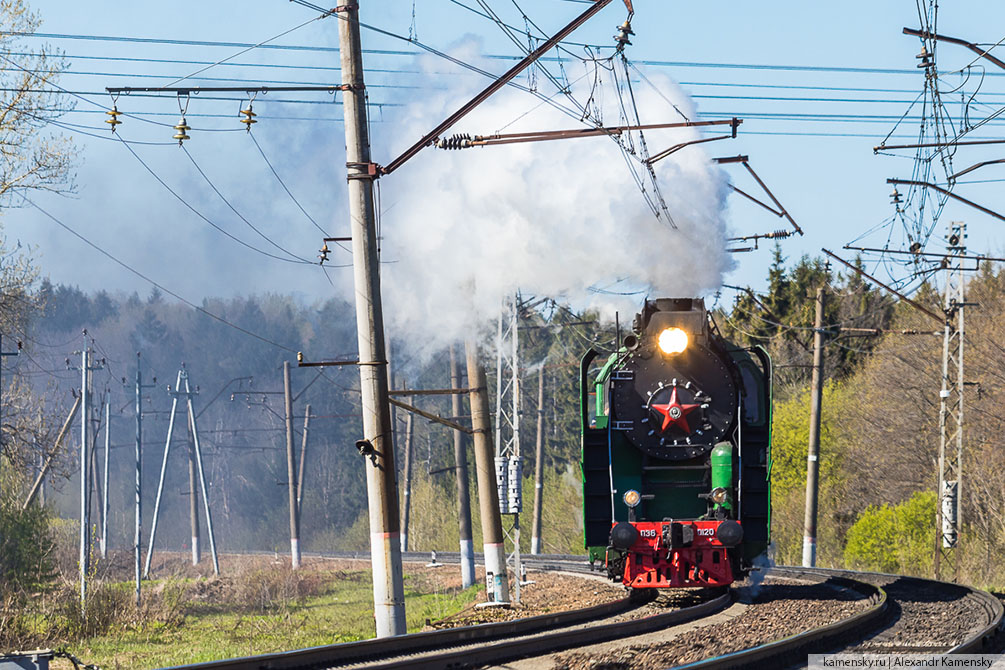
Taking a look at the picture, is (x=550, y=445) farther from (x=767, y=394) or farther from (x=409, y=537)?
(x=767, y=394)

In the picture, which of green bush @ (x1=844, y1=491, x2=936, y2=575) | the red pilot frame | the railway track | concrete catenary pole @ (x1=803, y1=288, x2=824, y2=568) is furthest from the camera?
green bush @ (x1=844, y1=491, x2=936, y2=575)

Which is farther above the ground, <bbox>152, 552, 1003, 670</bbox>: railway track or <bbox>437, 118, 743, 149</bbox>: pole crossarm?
<bbox>437, 118, 743, 149</bbox>: pole crossarm

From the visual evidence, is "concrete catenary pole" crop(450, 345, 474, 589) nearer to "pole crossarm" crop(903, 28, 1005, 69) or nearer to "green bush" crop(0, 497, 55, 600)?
"green bush" crop(0, 497, 55, 600)

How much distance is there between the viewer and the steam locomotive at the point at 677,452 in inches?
656

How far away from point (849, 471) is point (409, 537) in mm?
24853

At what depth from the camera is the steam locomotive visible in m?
16.7

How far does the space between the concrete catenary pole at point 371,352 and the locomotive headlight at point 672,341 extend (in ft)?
13.2

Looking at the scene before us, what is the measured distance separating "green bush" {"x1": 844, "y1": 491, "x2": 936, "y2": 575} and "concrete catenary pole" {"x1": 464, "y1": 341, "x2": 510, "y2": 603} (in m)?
18.1

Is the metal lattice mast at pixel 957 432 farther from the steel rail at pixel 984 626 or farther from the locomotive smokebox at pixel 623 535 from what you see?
the locomotive smokebox at pixel 623 535

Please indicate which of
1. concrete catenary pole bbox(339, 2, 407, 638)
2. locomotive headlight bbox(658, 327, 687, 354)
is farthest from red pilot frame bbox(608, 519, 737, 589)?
concrete catenary pole bbox(339, 2, 407, 638)

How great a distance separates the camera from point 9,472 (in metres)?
33.2

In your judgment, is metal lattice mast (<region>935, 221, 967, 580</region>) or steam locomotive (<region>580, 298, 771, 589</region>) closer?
steam locomotive (<region>580, 298, 771, 589</region>)

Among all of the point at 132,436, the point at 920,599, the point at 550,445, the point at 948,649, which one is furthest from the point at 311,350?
the point at 948,649

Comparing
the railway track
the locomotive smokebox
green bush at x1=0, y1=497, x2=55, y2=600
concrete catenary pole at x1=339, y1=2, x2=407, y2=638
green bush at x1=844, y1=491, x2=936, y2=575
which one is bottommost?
green bush at x1=844, y1=491, x2=936, y2=575
